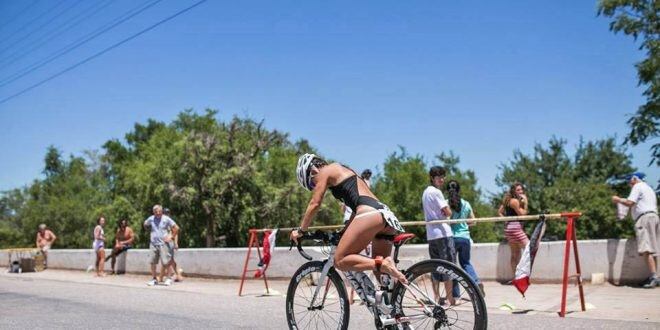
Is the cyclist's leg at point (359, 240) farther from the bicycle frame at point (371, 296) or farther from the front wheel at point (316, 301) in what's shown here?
the front wheel at point (316, 301)

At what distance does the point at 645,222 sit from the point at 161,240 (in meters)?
10.8

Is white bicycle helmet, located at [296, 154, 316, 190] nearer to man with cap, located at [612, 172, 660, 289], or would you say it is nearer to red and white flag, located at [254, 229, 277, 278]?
red and white flag, located at [254, 229, 277, 278]

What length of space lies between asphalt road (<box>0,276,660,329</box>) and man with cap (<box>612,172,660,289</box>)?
3179mm

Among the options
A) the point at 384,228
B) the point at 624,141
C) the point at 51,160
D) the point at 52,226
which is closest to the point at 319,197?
the point at 384,228

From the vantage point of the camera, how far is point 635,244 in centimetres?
1014

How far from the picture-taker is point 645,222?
31.9 ft

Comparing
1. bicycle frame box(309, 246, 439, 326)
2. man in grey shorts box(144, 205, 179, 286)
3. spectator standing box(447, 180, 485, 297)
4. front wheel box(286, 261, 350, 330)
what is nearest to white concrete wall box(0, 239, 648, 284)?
man in grey shorts box(144, 205, 179, 286)

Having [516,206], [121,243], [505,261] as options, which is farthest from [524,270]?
[121,243]

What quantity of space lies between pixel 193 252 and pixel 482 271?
319 inches

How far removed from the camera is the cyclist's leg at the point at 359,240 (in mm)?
5273

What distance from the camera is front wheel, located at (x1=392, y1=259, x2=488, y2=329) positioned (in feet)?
15.8

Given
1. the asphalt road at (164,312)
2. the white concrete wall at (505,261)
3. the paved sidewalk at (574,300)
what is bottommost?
the asphalt road at (164,312)

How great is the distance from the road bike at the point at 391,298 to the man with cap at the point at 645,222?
18.7ft

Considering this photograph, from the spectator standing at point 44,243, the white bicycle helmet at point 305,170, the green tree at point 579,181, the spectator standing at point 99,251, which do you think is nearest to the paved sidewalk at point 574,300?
the white bicycle helmet at point 305,170
